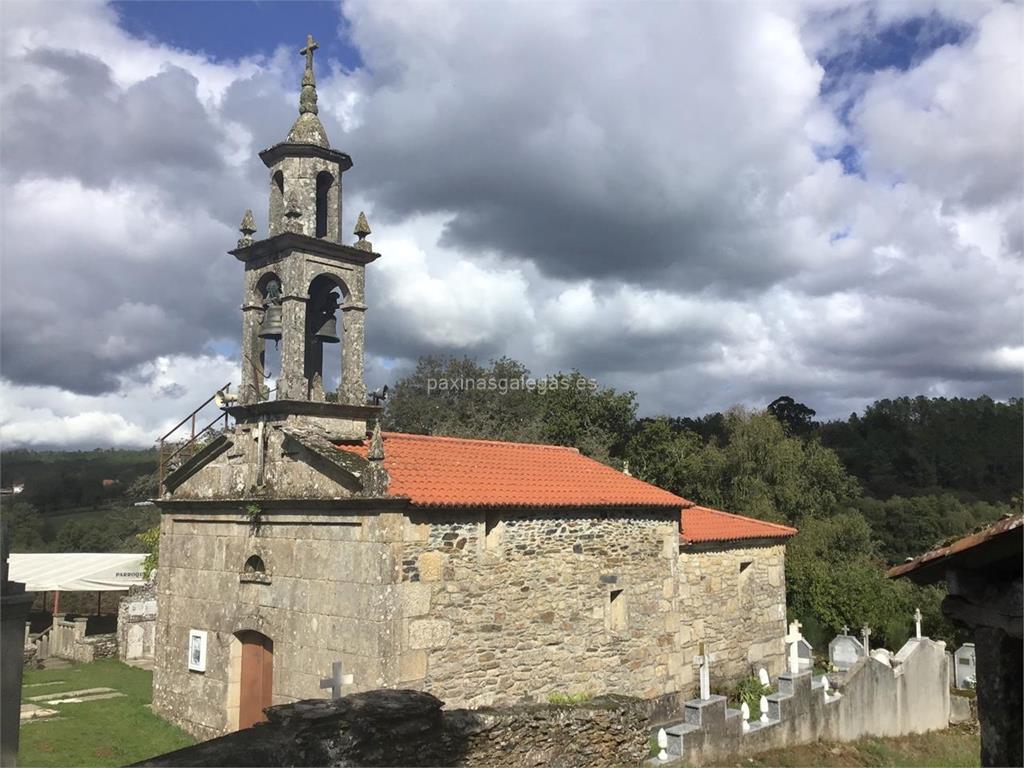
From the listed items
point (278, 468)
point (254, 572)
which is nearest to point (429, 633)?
point (254, 572)

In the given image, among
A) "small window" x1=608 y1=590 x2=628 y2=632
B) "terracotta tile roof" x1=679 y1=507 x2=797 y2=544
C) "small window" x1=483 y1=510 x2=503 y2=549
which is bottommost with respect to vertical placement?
"small window" x1=608 y1=590 x2=628 y2=632

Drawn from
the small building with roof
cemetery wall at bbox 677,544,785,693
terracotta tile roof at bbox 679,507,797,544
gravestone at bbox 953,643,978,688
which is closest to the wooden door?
cemetery wall at bbox 677,544,785,693

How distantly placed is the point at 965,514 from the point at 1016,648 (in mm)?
43675

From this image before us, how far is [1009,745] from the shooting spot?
515 cm

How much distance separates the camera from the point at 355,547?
38.4 feet

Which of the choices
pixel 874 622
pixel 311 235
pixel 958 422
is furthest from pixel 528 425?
pixel 958 422

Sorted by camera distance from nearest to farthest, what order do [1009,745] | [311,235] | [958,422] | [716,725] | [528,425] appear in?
[1009,745] < [716,725] < [311,235] < [528,425] < [958,422]

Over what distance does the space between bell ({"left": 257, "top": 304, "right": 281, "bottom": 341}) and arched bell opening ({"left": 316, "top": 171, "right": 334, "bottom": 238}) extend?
175 cm

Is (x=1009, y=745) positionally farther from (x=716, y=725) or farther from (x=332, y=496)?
(x=332, y=496)

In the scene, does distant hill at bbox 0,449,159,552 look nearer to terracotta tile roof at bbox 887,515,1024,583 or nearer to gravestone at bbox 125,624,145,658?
gravestone at bbox 125,624,145,658

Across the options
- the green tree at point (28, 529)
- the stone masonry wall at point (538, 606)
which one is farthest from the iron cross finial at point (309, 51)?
the green tree at point (28, 529)

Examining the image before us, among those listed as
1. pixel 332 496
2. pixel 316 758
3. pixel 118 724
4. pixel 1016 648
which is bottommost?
pixel 118 724

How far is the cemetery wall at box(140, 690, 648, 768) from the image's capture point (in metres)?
6.42

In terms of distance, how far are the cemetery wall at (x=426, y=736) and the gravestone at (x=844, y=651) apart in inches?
471
